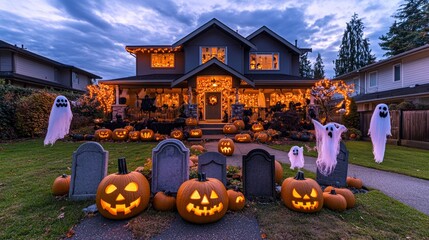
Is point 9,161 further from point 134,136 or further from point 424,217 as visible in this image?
point 424,217

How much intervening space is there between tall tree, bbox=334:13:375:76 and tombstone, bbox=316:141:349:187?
41694 millimetres

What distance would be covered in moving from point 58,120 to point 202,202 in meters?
3.30

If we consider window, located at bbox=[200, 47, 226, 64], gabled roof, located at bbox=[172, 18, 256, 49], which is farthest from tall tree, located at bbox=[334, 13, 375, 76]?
window, located at bbox=[200, 47, 226, 64]

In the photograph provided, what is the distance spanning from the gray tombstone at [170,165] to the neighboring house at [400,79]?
1717cm

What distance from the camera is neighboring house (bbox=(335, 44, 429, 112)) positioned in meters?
15.0

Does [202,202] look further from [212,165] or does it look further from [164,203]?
[212,165]

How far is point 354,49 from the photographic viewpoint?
3894cm

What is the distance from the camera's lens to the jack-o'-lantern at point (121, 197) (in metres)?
2.96

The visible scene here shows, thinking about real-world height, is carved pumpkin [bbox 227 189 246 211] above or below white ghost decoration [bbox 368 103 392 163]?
below

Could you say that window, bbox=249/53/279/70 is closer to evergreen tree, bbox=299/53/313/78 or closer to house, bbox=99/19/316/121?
house, bbox=99/19/316/121

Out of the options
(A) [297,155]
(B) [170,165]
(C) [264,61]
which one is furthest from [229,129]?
(C) [264,61]

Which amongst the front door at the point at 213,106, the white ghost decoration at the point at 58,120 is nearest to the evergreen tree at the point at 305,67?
the front door at the point at 213,106

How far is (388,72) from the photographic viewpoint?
1878 centimetres

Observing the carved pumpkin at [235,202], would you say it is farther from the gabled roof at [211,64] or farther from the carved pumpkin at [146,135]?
the gabled roof at [211,64]
